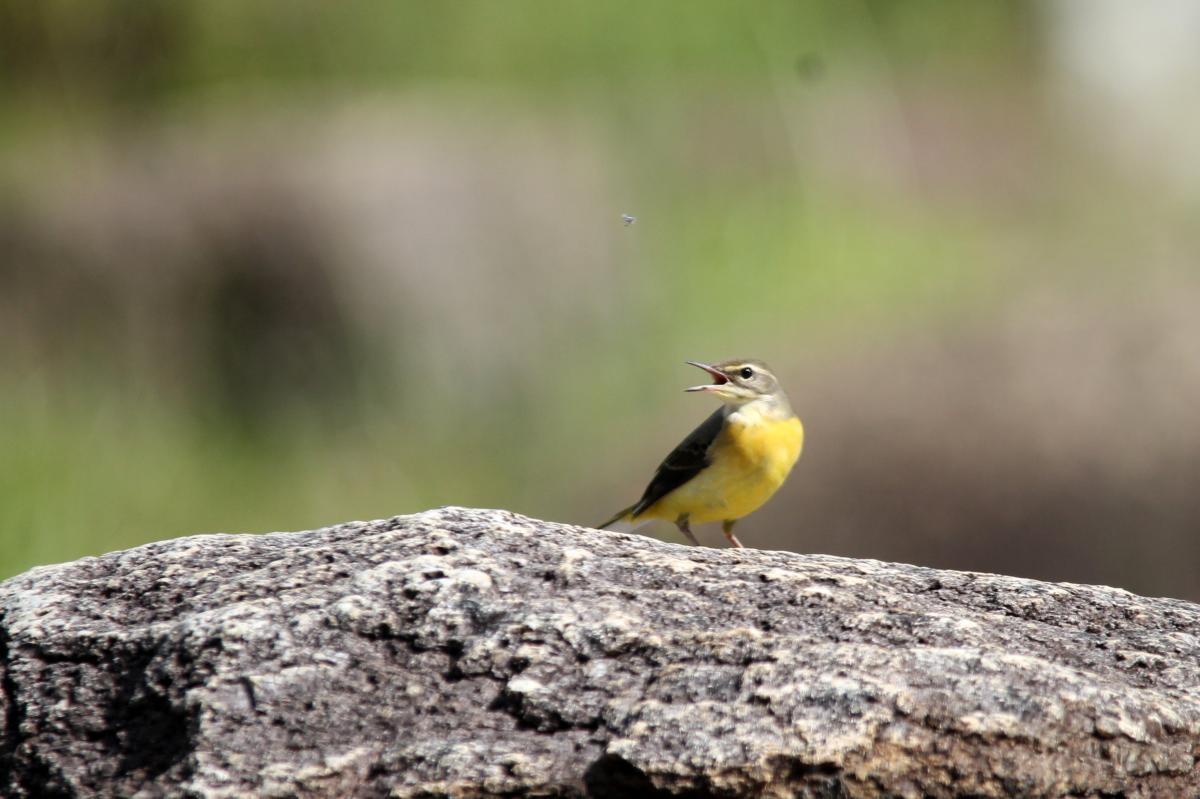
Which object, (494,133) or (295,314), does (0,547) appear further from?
(494,133)

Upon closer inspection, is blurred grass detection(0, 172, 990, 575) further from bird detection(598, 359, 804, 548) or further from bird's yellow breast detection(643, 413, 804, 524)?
bird's yellow breast detection(643, 413, 804, 524)

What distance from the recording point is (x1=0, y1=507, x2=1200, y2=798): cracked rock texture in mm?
3033

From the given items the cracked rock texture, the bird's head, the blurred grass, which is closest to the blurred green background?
the blurred grass

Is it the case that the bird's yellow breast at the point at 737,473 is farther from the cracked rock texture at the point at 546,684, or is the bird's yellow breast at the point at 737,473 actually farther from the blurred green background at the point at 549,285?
the blurred green background at the point at 549,285

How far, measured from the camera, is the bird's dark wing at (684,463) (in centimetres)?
685

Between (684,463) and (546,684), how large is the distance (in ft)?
12.3

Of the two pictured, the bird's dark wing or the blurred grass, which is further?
the blurred grass

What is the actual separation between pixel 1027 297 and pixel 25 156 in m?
8.60

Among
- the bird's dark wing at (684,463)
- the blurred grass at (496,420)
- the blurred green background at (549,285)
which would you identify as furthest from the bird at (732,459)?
the blurred grass at (496,420)

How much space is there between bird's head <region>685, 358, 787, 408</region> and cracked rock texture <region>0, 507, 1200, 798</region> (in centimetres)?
330

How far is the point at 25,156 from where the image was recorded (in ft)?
42.1

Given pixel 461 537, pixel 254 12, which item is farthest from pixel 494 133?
pixel 461 537

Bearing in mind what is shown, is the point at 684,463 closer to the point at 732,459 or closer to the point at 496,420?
the point at 732,459

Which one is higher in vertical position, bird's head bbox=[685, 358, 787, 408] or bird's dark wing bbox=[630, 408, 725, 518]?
bird's head bbox=[685, 358, 787, 408]
